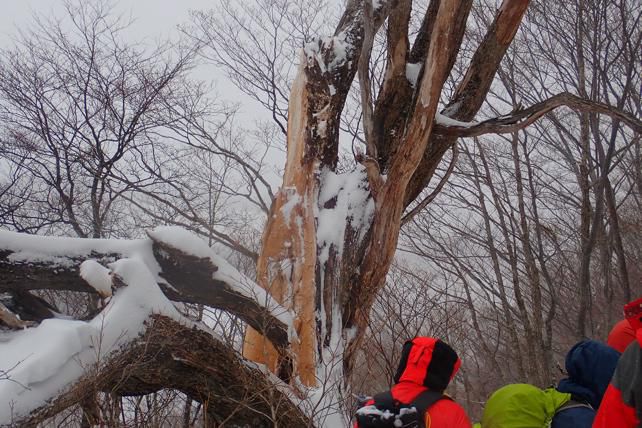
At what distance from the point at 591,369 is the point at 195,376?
263cm

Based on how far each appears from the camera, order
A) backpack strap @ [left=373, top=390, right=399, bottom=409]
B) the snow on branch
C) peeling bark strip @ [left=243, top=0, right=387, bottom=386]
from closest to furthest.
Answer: backpack strap @ [left=373, top=390, right=399, bottom=409] → peeling bark strip @ [left=243, top=0, right=387, bottom=386] → the snow on branch

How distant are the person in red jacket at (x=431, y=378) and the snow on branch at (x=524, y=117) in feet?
10.8

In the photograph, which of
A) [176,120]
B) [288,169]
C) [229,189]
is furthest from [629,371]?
[229,189]

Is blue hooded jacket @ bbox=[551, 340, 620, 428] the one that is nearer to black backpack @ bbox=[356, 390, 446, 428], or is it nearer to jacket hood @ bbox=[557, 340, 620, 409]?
jacket hood @ bbox=[557, 340, 620, 409]

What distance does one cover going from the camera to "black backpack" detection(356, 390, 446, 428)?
249 cm

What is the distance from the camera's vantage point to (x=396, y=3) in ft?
18.2

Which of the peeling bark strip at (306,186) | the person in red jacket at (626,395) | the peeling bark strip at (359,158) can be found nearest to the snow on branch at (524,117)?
the peeling bark strip at (359,158)

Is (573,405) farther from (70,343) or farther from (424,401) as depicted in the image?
(70,343)

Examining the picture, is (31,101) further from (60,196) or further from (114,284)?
(114,284)

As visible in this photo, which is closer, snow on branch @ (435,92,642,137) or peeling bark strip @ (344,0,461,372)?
peeling bark strip @ (344,0,461,372)

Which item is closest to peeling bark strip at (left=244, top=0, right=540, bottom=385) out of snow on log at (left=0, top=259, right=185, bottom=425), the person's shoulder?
snow on log at (left=0, top=259, right=185, bottom=425)

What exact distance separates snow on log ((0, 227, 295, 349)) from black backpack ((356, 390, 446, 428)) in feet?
5.62

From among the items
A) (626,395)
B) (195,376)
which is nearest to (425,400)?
(626,395)

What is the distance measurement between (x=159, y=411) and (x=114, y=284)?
3.34ft
